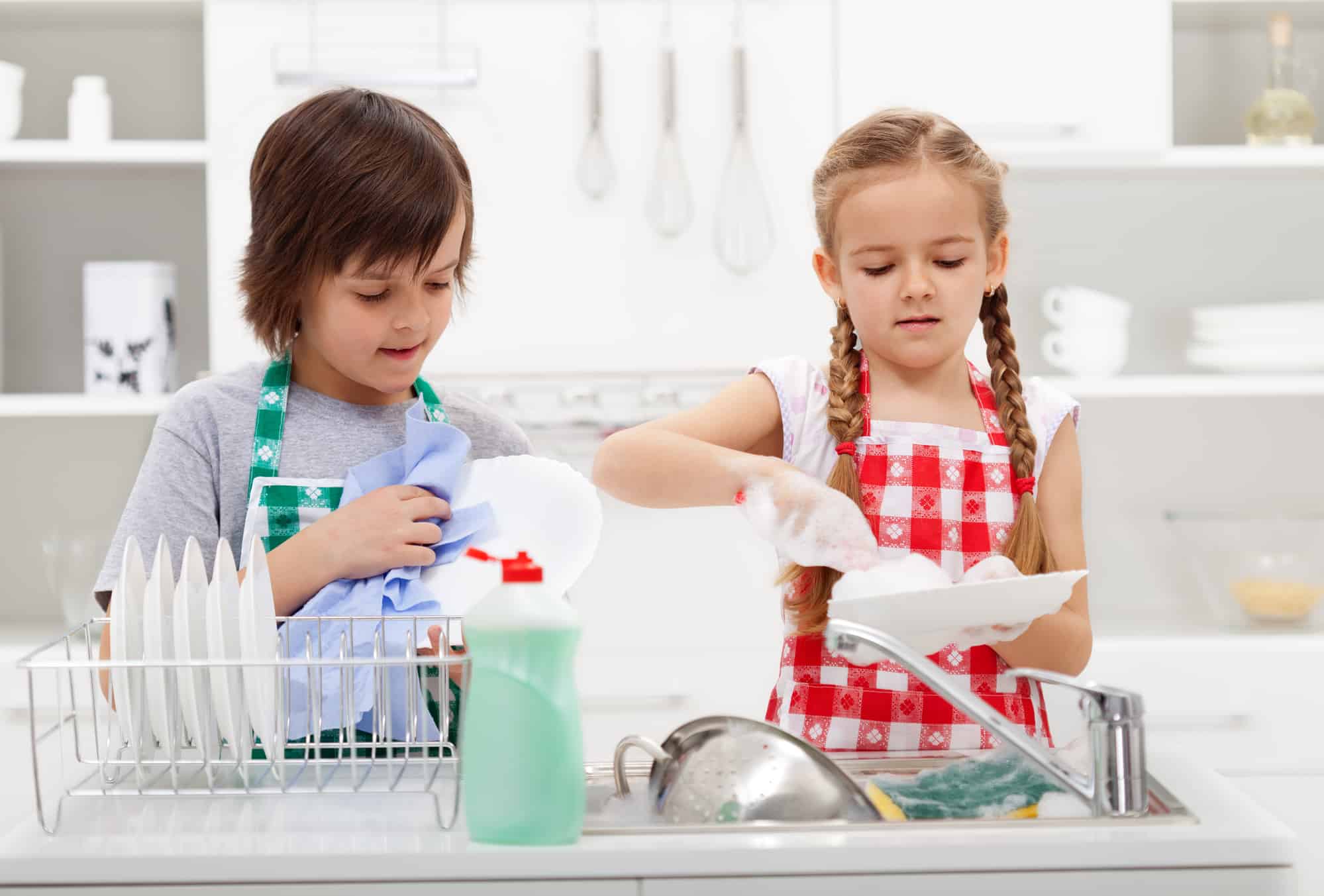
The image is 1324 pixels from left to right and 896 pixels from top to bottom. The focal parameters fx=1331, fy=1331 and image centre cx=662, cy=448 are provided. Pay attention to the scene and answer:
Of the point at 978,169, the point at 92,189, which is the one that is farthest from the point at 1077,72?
the point at 92,189

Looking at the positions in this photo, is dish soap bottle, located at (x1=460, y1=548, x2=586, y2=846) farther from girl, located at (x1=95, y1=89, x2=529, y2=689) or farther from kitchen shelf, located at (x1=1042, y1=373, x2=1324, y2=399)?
kitchen shelf, located at (x1=1042, y1=373, x2=1324, y2=399)

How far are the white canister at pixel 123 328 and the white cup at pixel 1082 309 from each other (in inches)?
58.0

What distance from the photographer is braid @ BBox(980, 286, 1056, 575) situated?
1.16 meters

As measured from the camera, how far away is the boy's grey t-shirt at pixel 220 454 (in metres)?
1.14

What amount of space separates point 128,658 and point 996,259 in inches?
30.8

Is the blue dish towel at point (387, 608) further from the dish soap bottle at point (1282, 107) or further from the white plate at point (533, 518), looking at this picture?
the dish soap bottle at point (1282, 107)

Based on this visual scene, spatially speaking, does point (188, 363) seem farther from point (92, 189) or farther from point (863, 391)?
point (863, 391)

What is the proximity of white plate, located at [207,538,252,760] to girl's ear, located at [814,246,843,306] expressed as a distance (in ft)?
1.91

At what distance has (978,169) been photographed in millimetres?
1156

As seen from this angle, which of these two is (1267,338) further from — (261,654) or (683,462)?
(261,654)

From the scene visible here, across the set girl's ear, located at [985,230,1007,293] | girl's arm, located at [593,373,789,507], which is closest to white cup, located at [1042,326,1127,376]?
girl's ear, located at [985,230,1007,293]

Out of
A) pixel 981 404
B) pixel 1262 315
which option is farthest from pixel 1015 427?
pixel 1262 315

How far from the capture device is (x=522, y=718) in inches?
30.3

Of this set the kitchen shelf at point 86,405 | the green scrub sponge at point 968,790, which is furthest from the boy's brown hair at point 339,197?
the kitchen shelf at point 86,405
